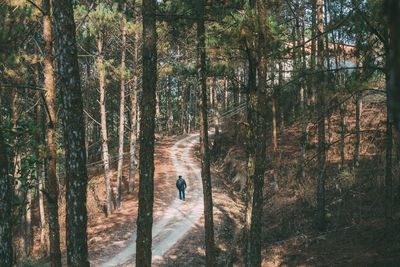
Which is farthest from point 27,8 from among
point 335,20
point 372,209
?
point 372,209

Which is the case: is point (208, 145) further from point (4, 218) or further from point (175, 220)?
point (4, 218)

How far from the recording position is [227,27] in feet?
26.3

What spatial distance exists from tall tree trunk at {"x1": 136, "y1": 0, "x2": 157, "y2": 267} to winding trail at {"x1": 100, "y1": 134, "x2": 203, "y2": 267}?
18.7 ft

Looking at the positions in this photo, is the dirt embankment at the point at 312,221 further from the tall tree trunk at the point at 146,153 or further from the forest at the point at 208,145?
the tall tree trunk at the point at 146,153

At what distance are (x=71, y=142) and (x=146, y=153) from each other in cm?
174

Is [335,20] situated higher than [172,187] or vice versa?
[335,20]

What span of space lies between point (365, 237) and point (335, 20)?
7356 millimetres

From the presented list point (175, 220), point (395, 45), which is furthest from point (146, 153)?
point (175, 220)

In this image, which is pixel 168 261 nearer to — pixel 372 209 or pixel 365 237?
pixel 365 237

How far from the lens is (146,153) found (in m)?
6.29

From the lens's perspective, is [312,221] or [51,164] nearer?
[51,164]

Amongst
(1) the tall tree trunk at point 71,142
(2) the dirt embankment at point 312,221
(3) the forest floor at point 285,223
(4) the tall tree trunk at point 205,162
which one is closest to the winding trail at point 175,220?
(3) the forest floor at point 285,223

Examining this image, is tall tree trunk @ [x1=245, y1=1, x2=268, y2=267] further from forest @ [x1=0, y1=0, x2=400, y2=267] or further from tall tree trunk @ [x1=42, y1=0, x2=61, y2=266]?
tall tree trunk @ [x1=42, y1=0, x2=61, y2=266]

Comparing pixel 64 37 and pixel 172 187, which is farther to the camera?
pixel 172 187
